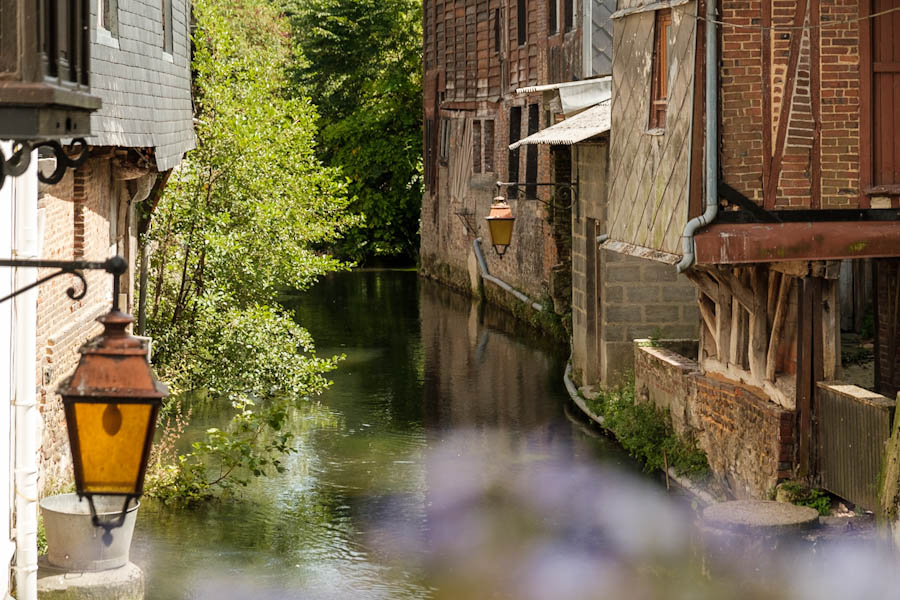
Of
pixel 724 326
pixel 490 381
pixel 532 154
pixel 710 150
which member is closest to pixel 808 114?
pixel 710 150

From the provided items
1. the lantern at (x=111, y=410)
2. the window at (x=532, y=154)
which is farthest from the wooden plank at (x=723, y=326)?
the window at (x=532, y=154)

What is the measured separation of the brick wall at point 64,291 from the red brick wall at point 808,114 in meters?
5.46

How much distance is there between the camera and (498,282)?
28.6 m

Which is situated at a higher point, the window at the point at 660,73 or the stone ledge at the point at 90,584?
the window at the point at 660,73

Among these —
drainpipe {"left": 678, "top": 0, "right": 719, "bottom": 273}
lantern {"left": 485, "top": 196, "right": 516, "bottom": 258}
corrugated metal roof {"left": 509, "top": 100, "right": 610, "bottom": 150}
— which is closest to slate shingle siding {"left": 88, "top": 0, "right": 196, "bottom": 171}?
lantern {"left": 485, "top": 196, "right": 516, "bottom": 258}

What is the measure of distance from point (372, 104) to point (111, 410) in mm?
37577

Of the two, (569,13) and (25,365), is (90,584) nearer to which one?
(25,365)

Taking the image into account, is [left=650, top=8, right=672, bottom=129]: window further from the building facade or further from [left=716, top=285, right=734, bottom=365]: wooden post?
[left=716, top=285, right=734, bottom=365]: wooden post

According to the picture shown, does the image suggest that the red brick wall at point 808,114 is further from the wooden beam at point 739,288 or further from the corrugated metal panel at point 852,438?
the corrugated metal panel at point 852,438

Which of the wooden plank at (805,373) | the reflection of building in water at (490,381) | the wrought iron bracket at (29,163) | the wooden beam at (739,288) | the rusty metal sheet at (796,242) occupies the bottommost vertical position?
the reflection of building in water at (490,381)

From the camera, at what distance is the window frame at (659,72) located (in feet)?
41.2

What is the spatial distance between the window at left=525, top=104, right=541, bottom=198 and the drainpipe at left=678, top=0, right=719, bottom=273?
566 inches

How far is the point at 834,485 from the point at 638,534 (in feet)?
5.87

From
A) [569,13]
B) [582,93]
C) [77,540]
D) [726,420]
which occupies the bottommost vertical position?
[77,540]
